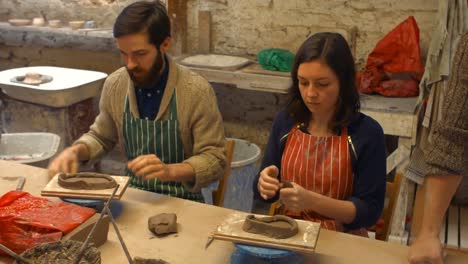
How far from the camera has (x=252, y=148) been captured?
3.90 meters

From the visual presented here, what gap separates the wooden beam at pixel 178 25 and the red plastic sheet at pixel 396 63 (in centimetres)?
153

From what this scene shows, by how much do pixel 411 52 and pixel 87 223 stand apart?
247cm

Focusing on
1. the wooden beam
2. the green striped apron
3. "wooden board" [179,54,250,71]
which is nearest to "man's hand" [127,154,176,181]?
the green striped apron

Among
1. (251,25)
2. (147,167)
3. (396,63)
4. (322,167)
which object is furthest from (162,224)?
(251,25)

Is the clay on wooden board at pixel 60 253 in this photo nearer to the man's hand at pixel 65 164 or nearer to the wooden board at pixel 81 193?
the wooden board at pixel 81 193

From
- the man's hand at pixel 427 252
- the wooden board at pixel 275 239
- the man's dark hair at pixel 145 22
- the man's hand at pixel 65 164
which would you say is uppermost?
the man's dark hair at pixel 145 22

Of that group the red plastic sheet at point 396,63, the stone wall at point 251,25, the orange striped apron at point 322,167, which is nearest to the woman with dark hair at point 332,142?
the orange striped apron at point 322,167

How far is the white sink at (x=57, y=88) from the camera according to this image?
372 centimetres

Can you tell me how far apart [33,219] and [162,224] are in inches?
16.2

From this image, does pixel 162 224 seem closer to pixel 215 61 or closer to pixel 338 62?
pixel 338 62

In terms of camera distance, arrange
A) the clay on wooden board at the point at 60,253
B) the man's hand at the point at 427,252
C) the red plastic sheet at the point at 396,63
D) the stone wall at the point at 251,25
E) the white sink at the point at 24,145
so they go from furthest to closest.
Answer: the stone wall at the point at 251,25 → the white sink at the point at 24,145 → the red plastic sheet at the point at 396,63 → the man's hand at the point at 427,252 → the clay on wooden board at the point at 60,253

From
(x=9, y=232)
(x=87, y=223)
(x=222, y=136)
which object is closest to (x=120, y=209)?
(x=87, y=223)

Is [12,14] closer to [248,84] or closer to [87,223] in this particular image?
[248,84]

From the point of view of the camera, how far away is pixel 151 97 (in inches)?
93.0
